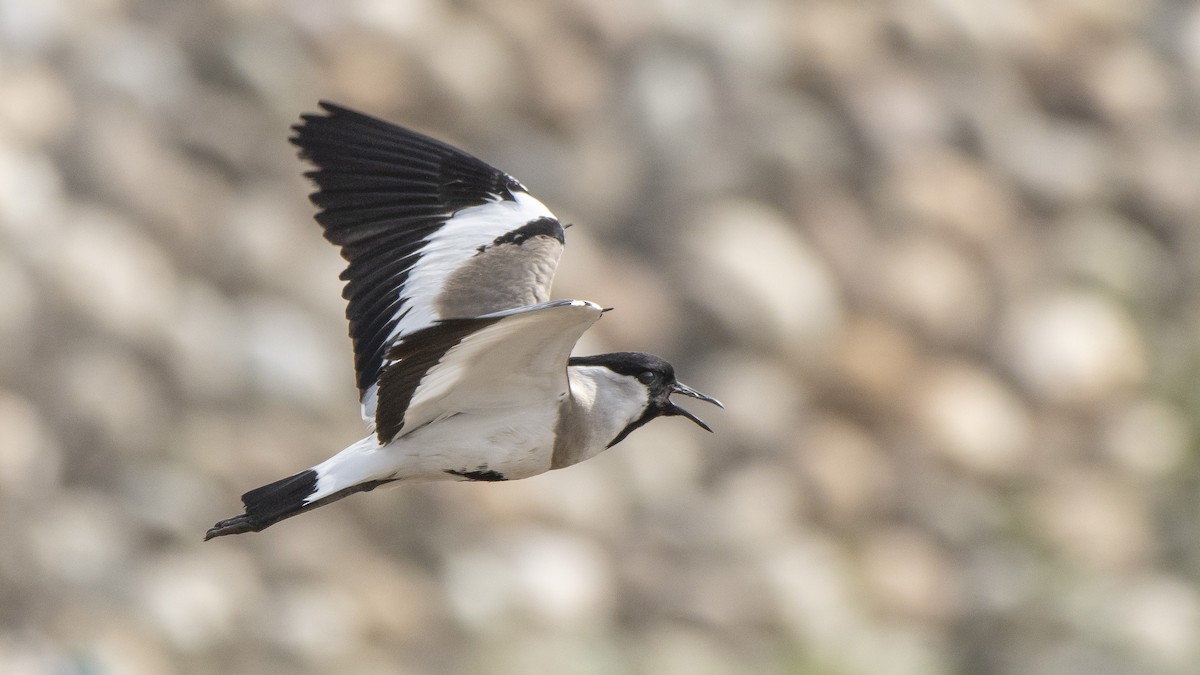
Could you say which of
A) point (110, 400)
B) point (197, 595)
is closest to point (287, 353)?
point (110, 400)

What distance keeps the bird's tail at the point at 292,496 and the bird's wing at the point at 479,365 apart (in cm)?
14

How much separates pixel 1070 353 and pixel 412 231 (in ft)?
21.4

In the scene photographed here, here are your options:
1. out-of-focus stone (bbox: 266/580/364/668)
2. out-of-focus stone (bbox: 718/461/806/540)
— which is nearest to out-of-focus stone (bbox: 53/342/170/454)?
out-of-focus stone (bbox: 266/580/364/668)

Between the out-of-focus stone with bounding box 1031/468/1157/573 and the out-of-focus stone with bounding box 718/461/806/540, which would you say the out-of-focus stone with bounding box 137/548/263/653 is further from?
the out-of-focus stone with bounding box 1031/468/1157/573

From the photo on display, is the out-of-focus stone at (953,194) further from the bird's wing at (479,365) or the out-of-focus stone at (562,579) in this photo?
the bird's wing at (479,365)

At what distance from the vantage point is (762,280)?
1027 cm

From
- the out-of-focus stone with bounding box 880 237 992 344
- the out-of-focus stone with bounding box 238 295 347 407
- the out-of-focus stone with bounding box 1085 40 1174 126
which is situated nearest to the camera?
the out-of-focus stone with bounding box 238 295 347 407

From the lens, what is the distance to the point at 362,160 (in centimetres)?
507

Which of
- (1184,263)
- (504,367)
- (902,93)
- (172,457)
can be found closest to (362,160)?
(504,367)

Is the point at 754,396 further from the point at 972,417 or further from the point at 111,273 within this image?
the point at 111,273

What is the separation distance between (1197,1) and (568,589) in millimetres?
5869

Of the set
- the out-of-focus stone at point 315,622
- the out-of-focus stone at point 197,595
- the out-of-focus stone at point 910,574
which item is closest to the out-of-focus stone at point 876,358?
the out-of-focus stone at point 910,574

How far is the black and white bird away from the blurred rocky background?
428 centimetres

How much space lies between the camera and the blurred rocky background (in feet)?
29.2
